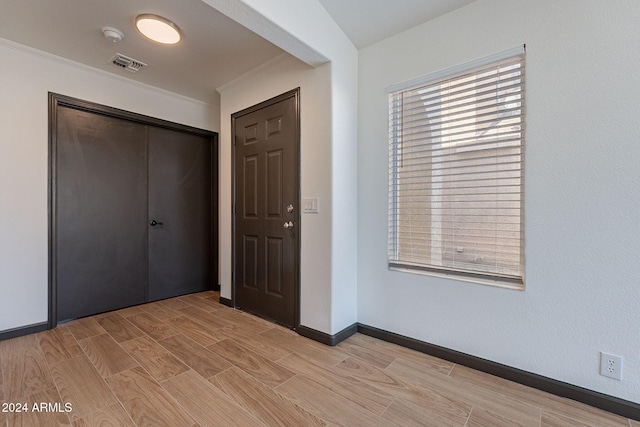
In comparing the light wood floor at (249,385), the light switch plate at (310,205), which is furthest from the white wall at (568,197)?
the light switch plate at (310,205)

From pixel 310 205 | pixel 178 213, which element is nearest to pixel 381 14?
pixel 310 205

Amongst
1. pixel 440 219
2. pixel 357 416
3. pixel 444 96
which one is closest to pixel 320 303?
pixel 357 416

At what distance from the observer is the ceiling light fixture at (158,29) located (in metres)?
2.06

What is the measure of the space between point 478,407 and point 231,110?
3267mm

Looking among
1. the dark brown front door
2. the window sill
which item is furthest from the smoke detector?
the window sill

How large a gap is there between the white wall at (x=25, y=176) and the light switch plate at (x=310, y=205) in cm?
231

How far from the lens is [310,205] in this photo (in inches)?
93.5

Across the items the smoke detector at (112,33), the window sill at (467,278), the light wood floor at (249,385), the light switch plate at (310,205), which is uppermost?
the smoke detector at (112,33)

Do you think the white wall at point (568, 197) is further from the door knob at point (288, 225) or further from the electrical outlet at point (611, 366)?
the door knob at point (288, 225)

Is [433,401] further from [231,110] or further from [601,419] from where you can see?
[231,110]

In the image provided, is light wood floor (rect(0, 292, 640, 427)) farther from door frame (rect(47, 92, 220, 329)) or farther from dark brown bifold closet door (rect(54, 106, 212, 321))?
dark brown bifold closet door (rect(54, 106, 212, 321))

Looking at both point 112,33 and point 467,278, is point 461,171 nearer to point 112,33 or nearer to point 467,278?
point 467,278

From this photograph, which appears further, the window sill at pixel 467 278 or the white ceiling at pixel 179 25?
the white ceiling at pixel 179 25

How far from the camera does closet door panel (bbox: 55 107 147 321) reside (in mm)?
2686
